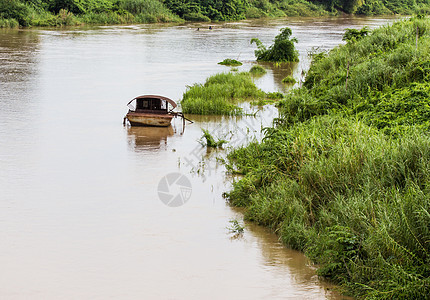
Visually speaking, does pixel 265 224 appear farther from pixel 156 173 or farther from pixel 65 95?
pixel 65 95

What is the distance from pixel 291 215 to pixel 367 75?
255 inches

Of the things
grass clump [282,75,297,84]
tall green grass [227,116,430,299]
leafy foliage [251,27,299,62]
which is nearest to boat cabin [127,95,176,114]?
tall green grass [227,116,430,299]

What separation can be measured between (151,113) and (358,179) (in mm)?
9680

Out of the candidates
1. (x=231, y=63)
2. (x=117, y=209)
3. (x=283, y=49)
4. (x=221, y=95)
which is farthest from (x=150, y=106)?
(x=283, y=49)

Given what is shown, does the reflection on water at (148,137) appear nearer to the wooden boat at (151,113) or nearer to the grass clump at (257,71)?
the wooden boat at (151,113)

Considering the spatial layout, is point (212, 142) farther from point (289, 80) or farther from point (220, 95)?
point (289, 80)

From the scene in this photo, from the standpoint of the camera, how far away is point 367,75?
570 inches

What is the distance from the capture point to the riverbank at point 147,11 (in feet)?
168

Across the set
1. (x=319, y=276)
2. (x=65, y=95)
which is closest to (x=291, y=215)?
(x=319, y=276)

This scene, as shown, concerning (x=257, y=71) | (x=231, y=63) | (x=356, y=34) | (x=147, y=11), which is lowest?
(x=257, y=71)

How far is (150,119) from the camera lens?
1714cm

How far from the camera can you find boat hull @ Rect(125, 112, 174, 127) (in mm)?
17031

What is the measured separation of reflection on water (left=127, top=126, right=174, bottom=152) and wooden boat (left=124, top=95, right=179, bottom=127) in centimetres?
17

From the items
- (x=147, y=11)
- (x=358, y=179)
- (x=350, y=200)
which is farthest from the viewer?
(x=147, y=11)
